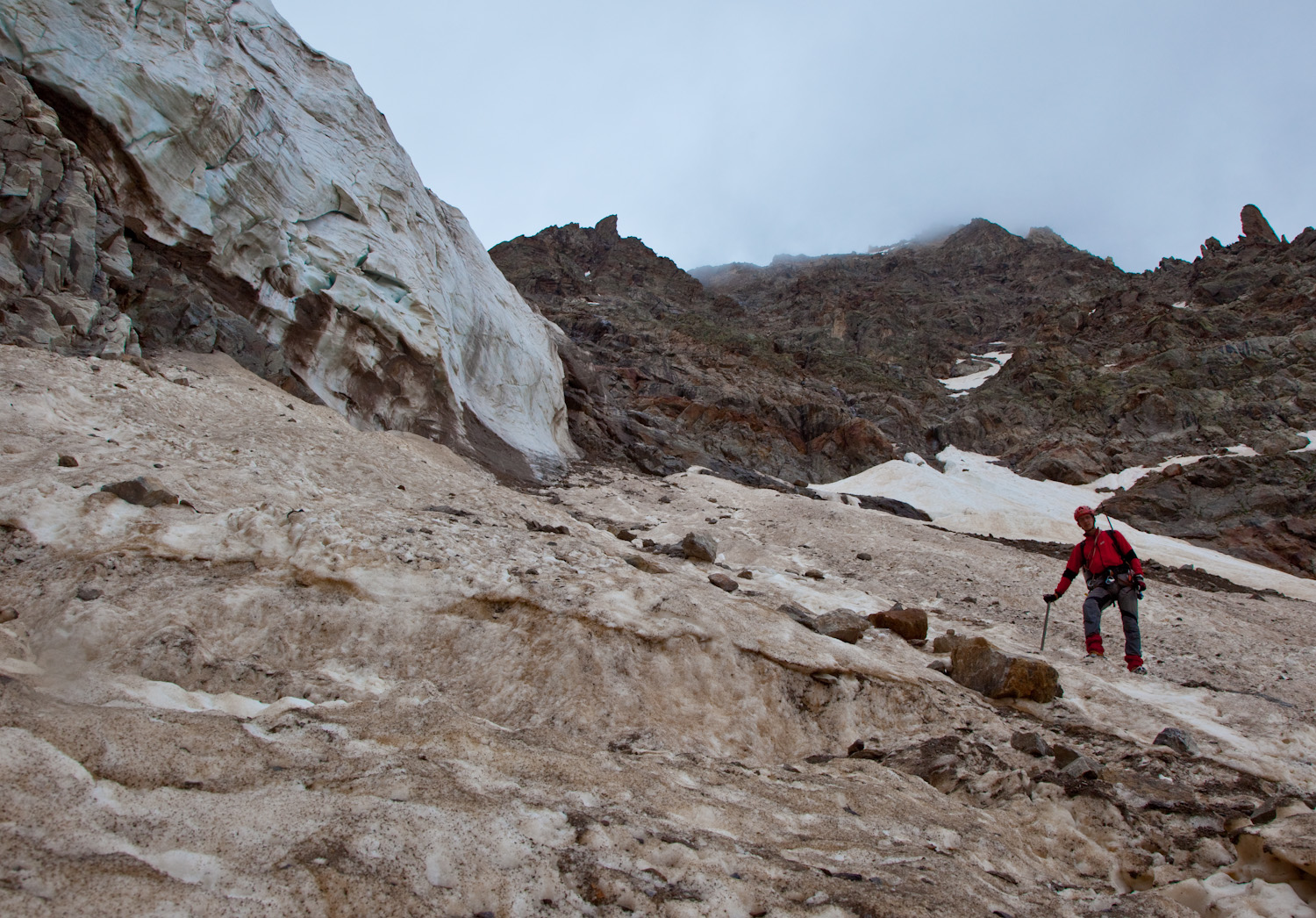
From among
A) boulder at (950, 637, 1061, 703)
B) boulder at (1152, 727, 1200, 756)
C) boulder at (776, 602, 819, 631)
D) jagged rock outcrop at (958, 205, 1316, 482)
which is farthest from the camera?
jagged rock outcrop at (958, 205, 1316, 482)

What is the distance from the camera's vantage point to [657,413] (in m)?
36.4

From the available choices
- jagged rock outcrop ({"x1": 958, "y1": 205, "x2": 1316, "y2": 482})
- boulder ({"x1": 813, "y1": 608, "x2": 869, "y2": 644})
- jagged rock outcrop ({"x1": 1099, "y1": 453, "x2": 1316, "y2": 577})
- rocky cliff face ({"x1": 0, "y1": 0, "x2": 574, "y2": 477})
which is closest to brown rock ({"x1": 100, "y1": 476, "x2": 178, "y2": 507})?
boulder ({"x1": 813, "y1": 608, "x2": 869, "y2": 644})

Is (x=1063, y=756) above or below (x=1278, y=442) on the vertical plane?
below

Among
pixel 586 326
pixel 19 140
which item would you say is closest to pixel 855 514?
pixel 19 140

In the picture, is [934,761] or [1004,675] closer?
[934,761]

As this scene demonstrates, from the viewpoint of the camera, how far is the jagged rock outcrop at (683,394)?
28.0 m

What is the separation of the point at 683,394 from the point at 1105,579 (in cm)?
3487

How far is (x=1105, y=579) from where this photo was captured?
8141 mm

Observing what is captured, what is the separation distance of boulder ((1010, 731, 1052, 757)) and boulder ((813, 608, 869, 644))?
2089 mm

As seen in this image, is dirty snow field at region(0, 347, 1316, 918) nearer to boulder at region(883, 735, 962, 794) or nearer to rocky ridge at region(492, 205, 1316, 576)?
boulder at region(883, 735, 962, 794)

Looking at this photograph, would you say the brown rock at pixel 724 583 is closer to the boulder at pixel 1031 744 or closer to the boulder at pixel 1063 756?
the boulder at pixel 1031 744

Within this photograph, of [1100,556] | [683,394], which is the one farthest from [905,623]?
[683,394]

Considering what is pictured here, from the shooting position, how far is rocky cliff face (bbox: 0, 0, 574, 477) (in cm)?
1186

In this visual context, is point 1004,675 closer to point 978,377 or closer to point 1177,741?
point 1177,741
